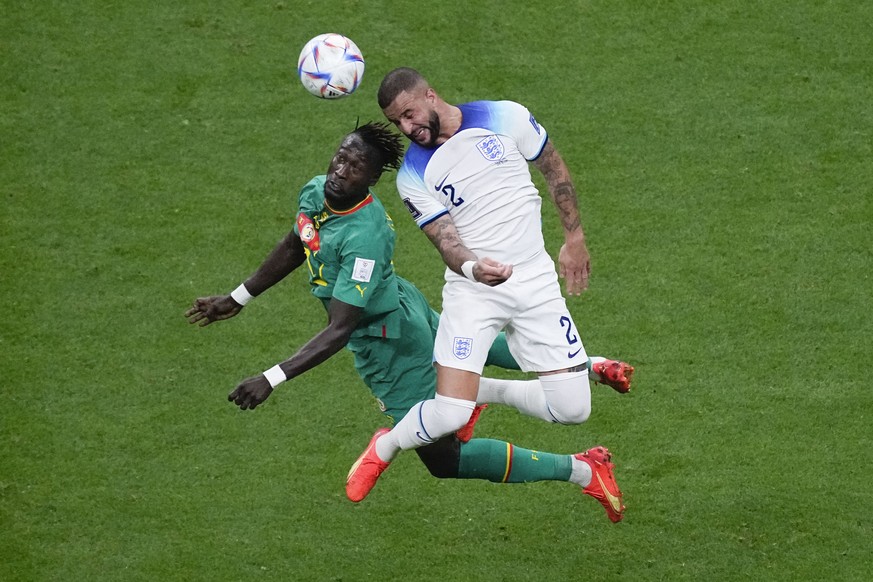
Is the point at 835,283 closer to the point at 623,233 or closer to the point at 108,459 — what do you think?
the point at 623,233

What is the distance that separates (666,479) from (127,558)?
3108 mm

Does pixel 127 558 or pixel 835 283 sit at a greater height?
pixel 835 283

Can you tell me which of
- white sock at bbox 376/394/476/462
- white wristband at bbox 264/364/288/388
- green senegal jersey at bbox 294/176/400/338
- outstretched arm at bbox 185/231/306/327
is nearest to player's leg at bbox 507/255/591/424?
white sock at bbox 376/394/476/462

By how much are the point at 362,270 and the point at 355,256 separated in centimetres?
8

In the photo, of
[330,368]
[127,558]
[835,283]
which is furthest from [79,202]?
[835,283]

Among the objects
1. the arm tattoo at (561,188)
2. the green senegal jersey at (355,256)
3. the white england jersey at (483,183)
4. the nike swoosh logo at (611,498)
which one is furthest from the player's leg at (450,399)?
the nike swoosh logo at (611,498)

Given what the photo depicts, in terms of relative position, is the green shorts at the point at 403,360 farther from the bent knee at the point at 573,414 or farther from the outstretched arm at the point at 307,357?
the bent knee at the point at 573,414

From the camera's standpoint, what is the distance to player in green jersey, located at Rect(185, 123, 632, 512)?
261 inches

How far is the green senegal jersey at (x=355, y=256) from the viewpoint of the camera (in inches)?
262

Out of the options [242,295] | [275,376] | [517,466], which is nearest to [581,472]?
[517,466]

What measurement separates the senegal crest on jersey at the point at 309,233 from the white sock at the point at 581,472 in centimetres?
185

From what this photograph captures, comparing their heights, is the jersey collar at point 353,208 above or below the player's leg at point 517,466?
above

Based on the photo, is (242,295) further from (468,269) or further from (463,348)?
(468,269)

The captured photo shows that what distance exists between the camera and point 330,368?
900cm
